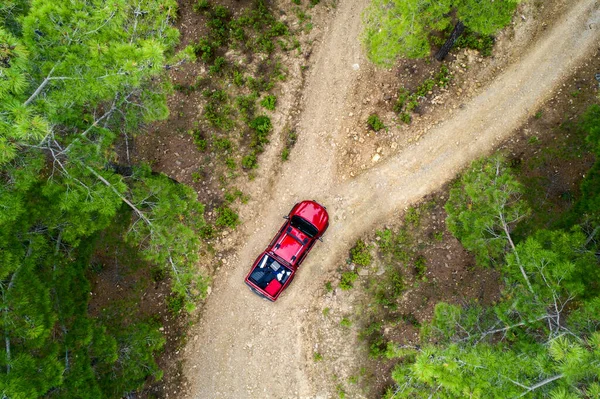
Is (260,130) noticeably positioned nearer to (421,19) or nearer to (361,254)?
(361,254)

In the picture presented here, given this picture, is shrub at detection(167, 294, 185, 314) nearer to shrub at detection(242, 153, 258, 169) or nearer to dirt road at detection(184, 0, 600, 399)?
dirt road at detection(184, 0, 600, 399)

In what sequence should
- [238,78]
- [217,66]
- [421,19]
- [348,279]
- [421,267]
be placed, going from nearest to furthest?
1. [421,19]
2. [421,267]
3. [348,279]
4. [238,78]
5. [217,66]

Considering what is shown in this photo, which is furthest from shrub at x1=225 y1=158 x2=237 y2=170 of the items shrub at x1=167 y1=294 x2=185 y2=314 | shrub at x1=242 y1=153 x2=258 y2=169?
shrub at x1=167 y1=294 x2=185 y2=314

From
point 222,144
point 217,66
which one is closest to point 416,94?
point 222,144

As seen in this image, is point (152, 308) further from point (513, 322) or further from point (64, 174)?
point (513, 322)

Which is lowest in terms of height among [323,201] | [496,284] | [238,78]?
[496,284]

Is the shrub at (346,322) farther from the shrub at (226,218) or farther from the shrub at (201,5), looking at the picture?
the shrub at (201,5)

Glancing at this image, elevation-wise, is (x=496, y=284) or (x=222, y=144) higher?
(x=222, y=144)
